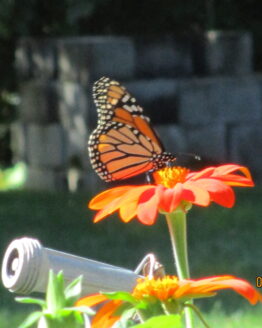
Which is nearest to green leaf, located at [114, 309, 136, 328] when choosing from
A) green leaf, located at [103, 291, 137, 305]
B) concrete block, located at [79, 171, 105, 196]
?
green leaf, located at [103, 291, 137, 305]

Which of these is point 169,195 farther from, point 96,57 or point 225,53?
point 225,53

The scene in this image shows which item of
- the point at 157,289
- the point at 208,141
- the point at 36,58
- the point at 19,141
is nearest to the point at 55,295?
the point at 157,289

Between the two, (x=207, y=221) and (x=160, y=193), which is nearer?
(x=160, y=193)

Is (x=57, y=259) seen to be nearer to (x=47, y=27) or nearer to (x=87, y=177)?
(x=87, y=177)

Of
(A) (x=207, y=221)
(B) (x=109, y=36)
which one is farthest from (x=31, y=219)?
(B) (x=109, y=36)

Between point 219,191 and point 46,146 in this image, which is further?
point 46,146

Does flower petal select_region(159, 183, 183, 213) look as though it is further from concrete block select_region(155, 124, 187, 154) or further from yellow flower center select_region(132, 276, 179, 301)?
concrete block select_region(155, 124, 187, 154)

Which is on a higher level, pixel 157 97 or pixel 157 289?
pixel 157 289
